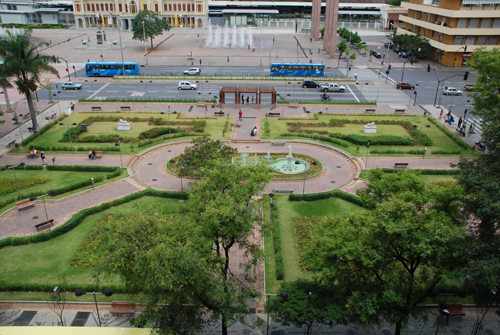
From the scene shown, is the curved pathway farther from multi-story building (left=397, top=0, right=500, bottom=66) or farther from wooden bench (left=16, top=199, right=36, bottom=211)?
multi-story building (left=397, top=0, right=500, bottom=66)

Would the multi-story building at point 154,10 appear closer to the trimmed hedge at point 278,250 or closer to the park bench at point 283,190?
the park bench at point 283,190

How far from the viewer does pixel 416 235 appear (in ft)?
59.7

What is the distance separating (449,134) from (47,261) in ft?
148

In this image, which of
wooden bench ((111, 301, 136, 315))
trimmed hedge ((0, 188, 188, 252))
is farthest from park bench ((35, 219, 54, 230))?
wooden bench ((111, 301, 136, 315))

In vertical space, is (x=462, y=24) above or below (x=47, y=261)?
above

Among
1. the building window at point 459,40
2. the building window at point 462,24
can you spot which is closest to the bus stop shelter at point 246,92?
the building window at point 462,24

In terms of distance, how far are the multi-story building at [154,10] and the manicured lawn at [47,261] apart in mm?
120252

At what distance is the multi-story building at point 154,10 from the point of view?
135 metres

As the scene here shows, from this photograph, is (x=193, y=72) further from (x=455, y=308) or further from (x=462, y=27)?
(x=455, y=308)

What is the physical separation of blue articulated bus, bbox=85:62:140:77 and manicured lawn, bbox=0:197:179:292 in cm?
5316

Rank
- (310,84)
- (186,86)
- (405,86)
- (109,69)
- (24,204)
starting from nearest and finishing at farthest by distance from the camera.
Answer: (24,204), (186,86), (405,86), (310,84), (109,69)

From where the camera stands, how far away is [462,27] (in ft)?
265

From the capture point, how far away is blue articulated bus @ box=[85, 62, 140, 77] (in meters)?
76.8

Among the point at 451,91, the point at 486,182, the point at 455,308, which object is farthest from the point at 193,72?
the point at 486,182
